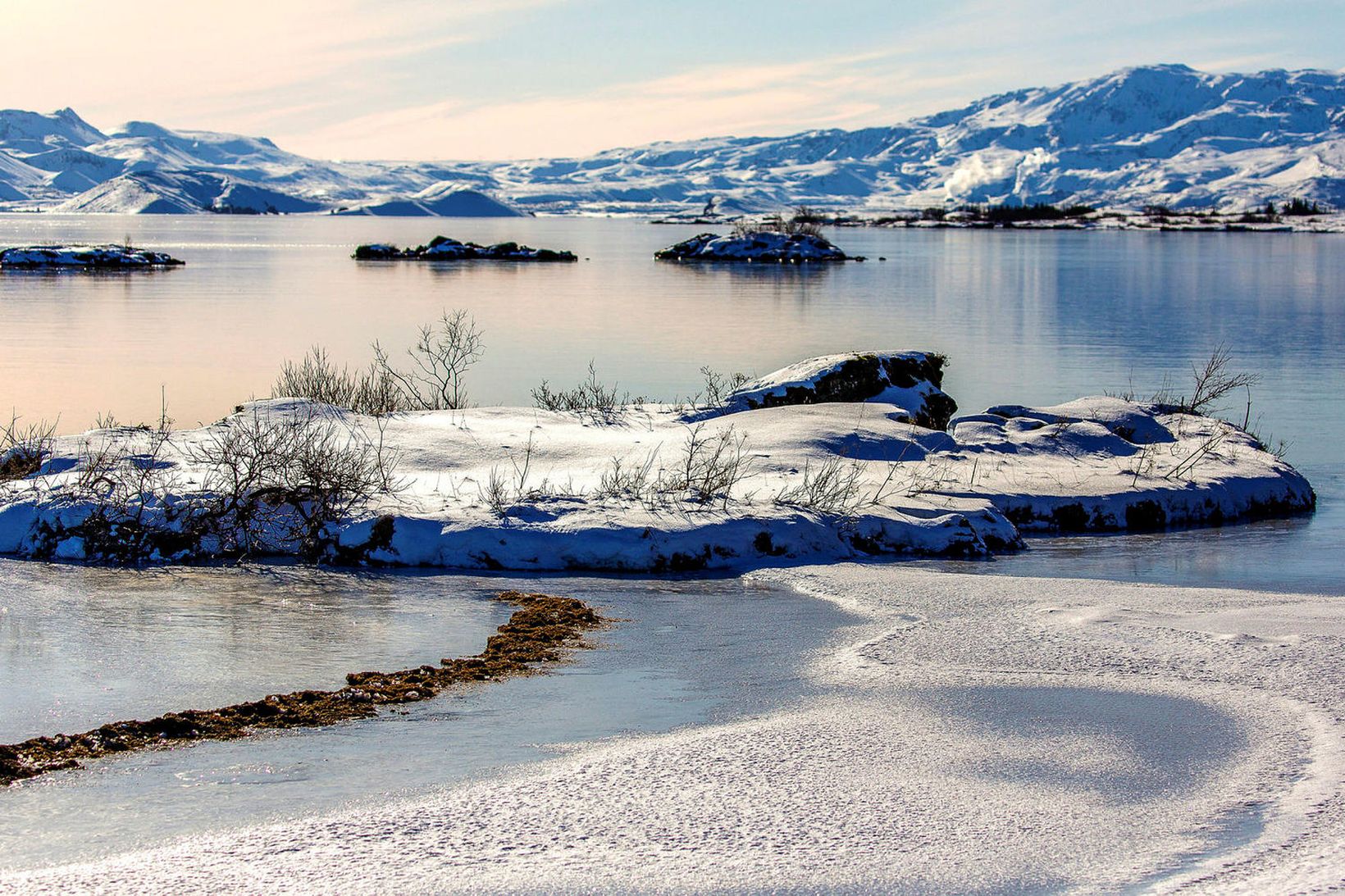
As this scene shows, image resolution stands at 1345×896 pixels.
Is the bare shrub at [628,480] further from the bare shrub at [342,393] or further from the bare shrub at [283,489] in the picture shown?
the bare shrub at [342,393]

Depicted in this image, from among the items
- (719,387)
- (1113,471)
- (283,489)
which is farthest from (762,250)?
(283,489)

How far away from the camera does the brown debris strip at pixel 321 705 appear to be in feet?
18.6

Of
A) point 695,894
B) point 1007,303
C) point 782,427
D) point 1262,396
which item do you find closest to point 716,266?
point 1007,303

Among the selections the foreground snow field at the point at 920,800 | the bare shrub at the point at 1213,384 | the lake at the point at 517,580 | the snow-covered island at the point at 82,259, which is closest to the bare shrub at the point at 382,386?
the lake at the point at 517,580

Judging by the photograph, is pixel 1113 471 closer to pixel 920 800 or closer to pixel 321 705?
pixel 920 800

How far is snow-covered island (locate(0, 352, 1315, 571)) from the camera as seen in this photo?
980 cm

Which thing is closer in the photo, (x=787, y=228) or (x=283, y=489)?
(x=283, y=489)

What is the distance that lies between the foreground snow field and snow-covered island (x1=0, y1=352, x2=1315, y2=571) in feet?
9.58

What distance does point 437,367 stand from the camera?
929 inches

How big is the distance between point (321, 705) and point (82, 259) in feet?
191

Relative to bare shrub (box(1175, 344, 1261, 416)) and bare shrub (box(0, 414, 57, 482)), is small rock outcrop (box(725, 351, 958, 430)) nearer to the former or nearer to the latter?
bare shrub (box(1175, 344, 1261, 416))

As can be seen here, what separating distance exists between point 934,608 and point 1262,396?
49.9ft

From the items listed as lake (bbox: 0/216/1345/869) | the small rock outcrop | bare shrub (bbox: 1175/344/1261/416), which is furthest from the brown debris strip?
bare shrub (bbox: 1175/344/1261/416)

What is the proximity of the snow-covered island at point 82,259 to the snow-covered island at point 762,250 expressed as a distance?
94.0 ft
